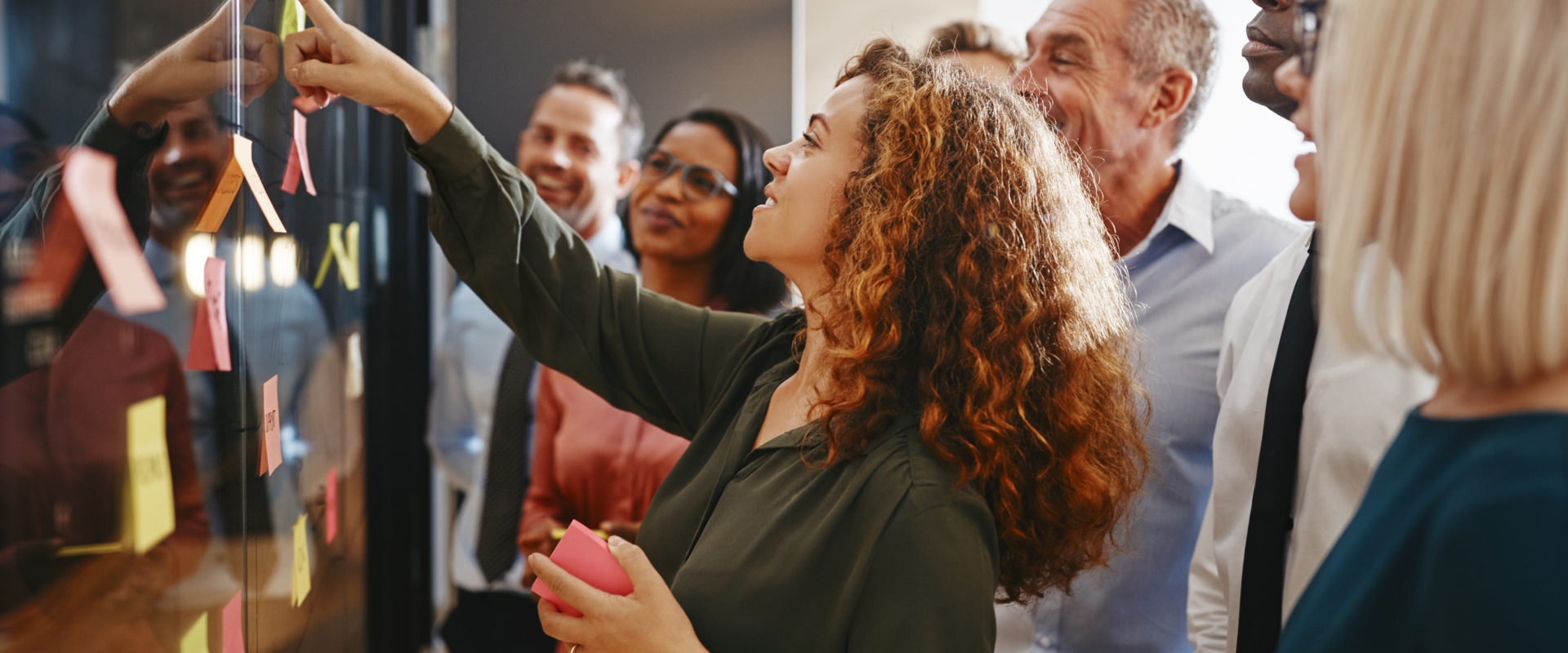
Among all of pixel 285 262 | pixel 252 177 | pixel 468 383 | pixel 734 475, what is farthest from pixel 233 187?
pixel 468 383

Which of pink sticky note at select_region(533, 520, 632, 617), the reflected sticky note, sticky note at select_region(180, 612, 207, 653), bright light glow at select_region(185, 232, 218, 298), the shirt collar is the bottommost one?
sticky note at select_region(180, 612, 207, 653)

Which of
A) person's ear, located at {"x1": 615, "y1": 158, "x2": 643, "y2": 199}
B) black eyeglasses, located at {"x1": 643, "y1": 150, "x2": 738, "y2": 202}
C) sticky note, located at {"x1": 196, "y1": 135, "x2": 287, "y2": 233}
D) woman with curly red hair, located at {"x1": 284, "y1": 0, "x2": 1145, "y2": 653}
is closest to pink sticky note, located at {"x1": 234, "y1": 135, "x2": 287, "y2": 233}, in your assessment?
sticky note, located at {"x1": 196, "y1": 135, "x2": 287, "y2": 233}

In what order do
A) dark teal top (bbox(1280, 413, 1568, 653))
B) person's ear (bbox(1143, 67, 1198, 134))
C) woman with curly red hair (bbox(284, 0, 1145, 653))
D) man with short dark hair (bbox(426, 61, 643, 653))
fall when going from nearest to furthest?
dark teal top (bbox(1280, 413, 1568, 653)) < woman with curly red hair (bbox(284, 0, 1145, 653)) < person's ear (bbox(1143, 67, 1198, 134)) < man with short dark hair (bbox(426, 61, 643, 653))

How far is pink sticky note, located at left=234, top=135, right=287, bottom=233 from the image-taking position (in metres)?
1.03

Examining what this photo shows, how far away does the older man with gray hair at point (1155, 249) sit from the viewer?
5.43ft

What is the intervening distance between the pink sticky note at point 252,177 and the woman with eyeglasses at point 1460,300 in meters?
1.01

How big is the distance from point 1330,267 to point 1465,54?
139mm

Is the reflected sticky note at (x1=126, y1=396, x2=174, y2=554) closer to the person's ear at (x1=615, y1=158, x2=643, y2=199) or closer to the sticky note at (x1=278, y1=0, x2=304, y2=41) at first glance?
the sticky note at (x1=278, y1=0, x2=304, y2=41)

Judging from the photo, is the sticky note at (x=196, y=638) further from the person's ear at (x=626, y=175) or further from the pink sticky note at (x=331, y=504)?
the person's ear at (x=626, y=175)

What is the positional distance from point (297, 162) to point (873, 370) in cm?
85

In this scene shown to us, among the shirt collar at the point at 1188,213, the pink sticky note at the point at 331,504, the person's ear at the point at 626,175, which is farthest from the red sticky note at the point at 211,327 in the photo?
the person's ear at the point at 626,175

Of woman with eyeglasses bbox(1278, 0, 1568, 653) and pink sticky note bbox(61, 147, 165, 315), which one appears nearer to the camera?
woman with eyeglasses bbox(1278, 0, 1568, 653)

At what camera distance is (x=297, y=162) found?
1.32 meters

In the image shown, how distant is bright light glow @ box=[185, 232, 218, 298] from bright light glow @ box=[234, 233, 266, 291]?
11cm
